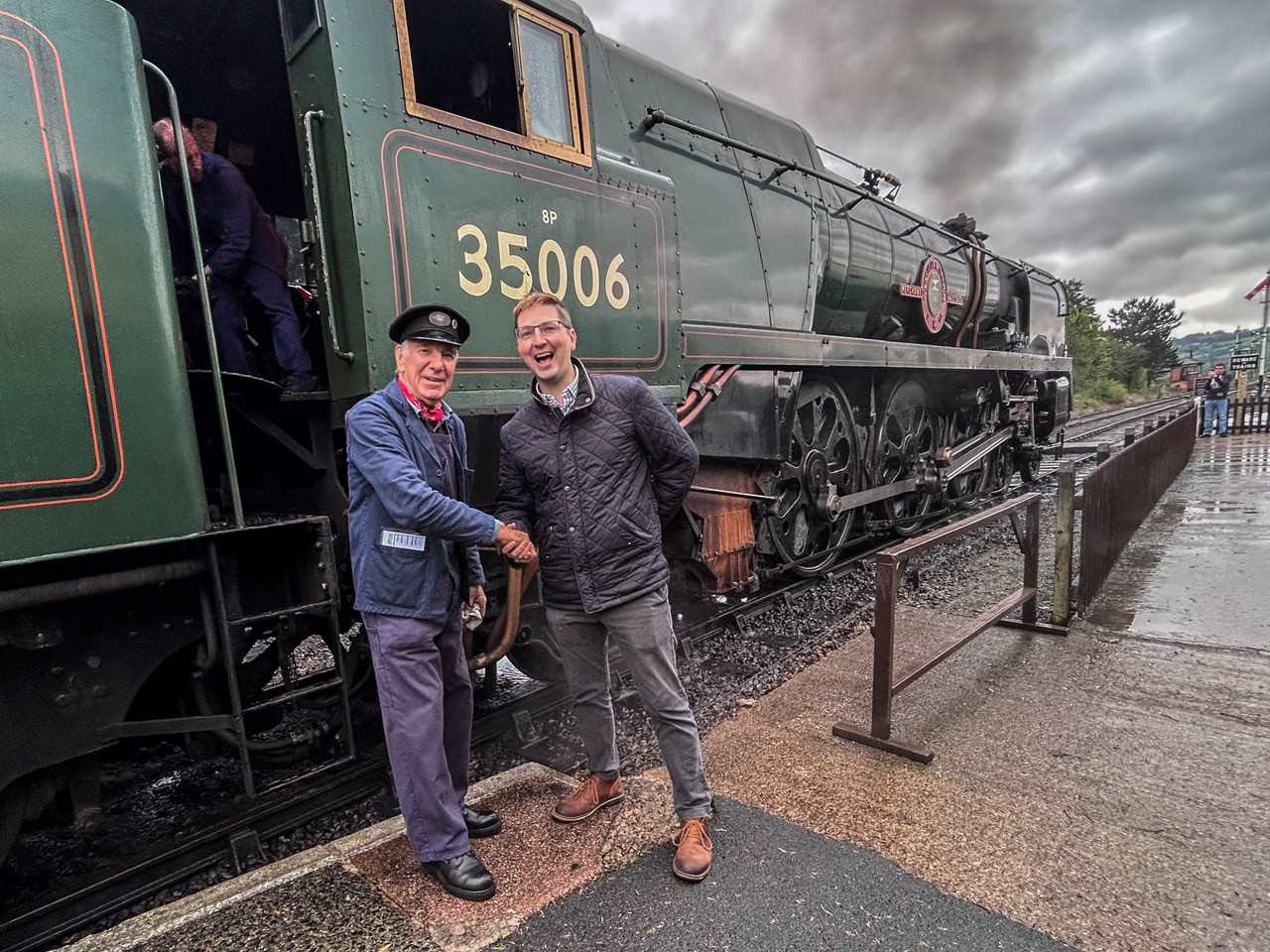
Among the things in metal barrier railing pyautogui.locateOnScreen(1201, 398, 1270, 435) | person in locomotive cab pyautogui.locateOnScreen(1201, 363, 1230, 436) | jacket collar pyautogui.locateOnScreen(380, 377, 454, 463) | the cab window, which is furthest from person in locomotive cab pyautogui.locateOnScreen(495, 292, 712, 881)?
metal barrier railing pyautogui.locateOnScreen(1201, 398, 1270, 435)

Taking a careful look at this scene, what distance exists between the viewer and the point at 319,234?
2449mm

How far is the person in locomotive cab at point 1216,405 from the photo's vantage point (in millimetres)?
17672

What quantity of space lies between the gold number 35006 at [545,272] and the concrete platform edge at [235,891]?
195 cm

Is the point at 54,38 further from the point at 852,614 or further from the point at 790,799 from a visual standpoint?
the point at 852,614

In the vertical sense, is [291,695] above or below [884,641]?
above

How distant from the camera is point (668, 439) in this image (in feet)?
7.57

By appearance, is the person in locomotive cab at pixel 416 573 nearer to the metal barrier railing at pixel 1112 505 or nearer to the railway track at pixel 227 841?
the railway track at pixel 227 841

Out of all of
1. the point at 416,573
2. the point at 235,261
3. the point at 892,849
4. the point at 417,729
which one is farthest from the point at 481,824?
the point at 235,261

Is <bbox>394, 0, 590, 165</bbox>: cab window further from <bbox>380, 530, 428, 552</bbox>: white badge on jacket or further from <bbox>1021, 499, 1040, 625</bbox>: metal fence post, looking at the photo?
<bbox>1021, 499, 1040, 625</bbox>: metal fence post

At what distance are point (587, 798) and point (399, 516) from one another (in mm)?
1269

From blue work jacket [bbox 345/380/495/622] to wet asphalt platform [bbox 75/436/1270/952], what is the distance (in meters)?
0.89

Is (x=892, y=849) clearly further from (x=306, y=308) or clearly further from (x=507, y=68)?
(x=306, y=308)

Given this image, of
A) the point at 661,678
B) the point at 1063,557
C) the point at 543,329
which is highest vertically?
the point at 543,329

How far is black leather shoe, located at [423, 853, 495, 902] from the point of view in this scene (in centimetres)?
209
